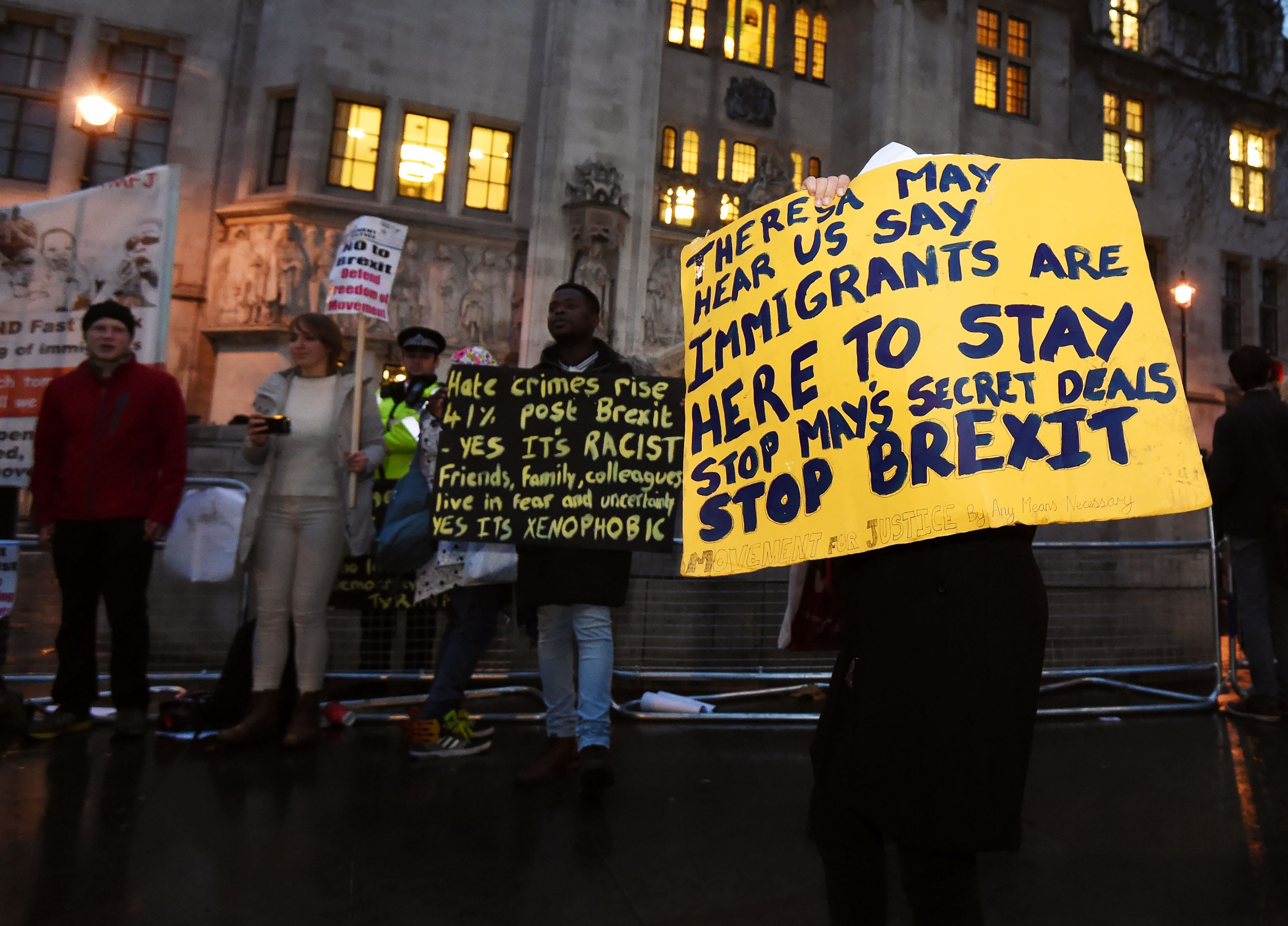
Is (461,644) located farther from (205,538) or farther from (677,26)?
(677,26)

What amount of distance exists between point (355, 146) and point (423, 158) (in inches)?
47.0

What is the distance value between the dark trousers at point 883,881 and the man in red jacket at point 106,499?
392 cm

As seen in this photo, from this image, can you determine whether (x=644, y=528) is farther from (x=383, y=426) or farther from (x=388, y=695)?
(x=388, y=695)

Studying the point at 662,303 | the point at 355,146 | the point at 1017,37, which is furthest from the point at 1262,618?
the point at 1017,37

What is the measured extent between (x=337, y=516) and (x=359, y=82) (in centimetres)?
1332

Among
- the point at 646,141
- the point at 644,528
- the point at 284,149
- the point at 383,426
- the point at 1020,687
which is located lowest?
the point at 1020,687

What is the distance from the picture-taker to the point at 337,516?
4.42 meters

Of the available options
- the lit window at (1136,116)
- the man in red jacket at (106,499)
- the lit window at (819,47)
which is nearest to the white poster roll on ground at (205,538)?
the man in red jacket at (106,499)

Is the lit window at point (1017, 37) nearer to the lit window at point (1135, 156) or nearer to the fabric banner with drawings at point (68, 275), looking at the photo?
the lit window at point (1135, 156)

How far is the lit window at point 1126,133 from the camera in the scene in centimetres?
2228

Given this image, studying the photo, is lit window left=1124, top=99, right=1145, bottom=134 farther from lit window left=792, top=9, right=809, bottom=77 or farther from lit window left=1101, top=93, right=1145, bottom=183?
lit window left=792, top=9, right=809, bottom=77

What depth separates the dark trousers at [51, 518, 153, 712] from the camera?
4383 mm

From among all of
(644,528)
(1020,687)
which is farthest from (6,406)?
(1020,687)

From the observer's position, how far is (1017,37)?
2122 cm
